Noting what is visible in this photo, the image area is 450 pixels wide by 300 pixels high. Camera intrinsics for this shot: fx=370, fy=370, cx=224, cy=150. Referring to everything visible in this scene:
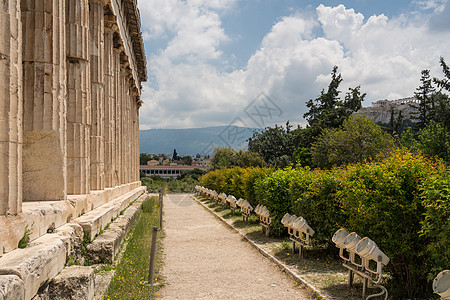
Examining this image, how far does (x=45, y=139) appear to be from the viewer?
616 centimetres

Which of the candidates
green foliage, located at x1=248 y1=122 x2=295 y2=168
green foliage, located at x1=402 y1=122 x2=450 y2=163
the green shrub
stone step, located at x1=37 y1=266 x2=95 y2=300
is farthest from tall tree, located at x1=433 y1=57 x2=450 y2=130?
stone step, located at x1=37 y1=266 x2=95 y2=300

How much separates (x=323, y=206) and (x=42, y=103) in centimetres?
592

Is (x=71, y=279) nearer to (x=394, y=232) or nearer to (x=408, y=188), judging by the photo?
(x=394, y=232)

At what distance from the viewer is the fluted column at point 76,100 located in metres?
8.06

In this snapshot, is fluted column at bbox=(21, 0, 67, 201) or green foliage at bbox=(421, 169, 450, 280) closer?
green foliage at bbox=(421, 169, 450, 280)

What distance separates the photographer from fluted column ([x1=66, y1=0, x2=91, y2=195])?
806cm

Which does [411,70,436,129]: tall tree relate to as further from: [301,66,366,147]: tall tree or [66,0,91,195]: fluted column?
[66,0,91,195]: fluted column

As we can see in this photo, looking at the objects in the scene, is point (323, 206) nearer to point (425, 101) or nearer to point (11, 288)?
point (11, 288)

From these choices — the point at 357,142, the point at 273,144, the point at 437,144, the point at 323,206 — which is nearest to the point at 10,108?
the point at 323,206

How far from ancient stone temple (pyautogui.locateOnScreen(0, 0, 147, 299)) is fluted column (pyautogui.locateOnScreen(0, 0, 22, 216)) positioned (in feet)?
0.03

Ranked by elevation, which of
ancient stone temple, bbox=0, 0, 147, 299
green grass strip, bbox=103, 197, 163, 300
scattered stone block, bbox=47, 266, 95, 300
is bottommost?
green grass strip, bbox=103, 197, 163, 300

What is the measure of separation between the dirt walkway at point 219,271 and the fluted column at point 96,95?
283 centimetres

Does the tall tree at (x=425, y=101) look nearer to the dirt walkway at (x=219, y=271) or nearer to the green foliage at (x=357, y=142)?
the green foliage at (x=357, y=142)

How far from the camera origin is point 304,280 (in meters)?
6.49
